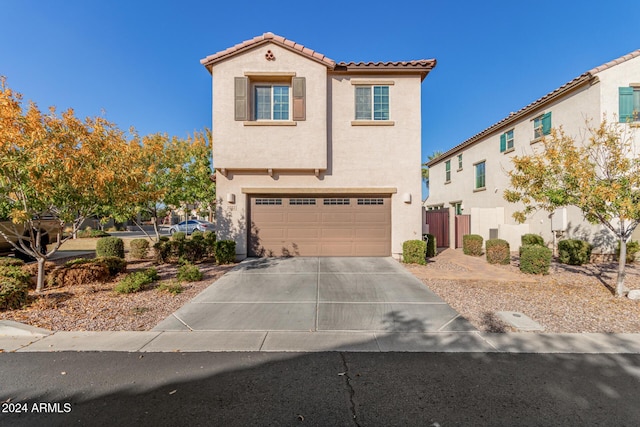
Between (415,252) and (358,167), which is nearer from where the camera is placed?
(415,252)

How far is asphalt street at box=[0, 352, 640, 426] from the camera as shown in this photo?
8.47 ft

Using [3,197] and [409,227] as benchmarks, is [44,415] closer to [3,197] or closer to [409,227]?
[3,197]

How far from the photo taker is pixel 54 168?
5.40 metres

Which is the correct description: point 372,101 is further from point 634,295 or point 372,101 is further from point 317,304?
point 634,295

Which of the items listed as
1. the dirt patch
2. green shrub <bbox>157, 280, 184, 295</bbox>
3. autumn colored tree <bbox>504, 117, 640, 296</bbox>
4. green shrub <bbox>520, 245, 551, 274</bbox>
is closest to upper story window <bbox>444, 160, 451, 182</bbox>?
green shrub <bbox>520, 245, 551, 274</bbox>

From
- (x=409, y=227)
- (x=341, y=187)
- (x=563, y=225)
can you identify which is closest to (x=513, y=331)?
(x=409, y=227)

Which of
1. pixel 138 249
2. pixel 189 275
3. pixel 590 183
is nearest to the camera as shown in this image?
pixel 590 183

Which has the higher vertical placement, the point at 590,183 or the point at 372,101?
the point at 372,101

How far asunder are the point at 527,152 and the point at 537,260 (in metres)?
7.50

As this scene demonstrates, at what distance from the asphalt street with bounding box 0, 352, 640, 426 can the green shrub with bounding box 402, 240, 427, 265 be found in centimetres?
591

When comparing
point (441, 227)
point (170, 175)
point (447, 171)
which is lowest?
point (441, 227)

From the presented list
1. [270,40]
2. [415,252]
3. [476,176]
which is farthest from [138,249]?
[476,176]

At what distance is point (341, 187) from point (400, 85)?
4.58m

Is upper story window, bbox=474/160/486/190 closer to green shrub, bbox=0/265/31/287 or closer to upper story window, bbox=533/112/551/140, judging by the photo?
upper story window, bbox=533/112/551/140
